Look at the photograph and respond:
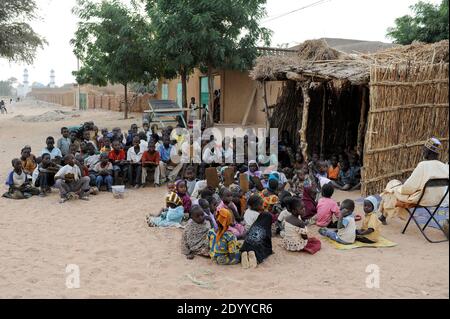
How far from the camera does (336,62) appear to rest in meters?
9.05

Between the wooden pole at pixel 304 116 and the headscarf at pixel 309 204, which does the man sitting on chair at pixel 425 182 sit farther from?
the wooden pole at pixel 304 116

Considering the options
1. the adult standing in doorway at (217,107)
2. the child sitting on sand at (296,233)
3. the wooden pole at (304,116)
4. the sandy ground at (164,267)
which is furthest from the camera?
the adult standing in doorway at (217,107)

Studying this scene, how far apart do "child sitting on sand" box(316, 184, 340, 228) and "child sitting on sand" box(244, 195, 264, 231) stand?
3.52 ft

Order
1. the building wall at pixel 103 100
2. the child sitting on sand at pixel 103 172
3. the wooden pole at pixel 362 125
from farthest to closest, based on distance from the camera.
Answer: the building wall at pixel 103 100
the wooden pole at pixel 362 125
the child sitting on sand at pixel 103 172

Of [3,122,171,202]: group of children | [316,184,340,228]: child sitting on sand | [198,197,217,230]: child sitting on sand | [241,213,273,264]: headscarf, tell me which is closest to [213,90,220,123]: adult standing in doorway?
[3,122,171,202]: group of children

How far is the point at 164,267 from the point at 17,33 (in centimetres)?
2005

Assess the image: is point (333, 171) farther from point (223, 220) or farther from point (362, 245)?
point (223, 220)

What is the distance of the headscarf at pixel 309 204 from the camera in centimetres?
643

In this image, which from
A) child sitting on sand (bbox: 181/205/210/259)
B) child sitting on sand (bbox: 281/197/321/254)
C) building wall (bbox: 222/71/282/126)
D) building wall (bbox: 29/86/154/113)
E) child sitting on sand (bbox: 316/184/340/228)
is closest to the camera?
child sitting on sand (bbox: 181/205/210/259)

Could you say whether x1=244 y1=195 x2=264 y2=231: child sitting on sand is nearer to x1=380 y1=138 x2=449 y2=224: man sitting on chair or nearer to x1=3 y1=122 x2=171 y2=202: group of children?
x1=380 y1=138 x2=449 y2=224: man sitting on chair

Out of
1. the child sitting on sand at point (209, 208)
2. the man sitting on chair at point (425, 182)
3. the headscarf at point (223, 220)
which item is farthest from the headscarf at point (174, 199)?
the man sitting on chair at point (425, 182)

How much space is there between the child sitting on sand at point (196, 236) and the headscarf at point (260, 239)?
0.53 meters

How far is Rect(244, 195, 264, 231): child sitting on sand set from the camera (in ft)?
18.2
